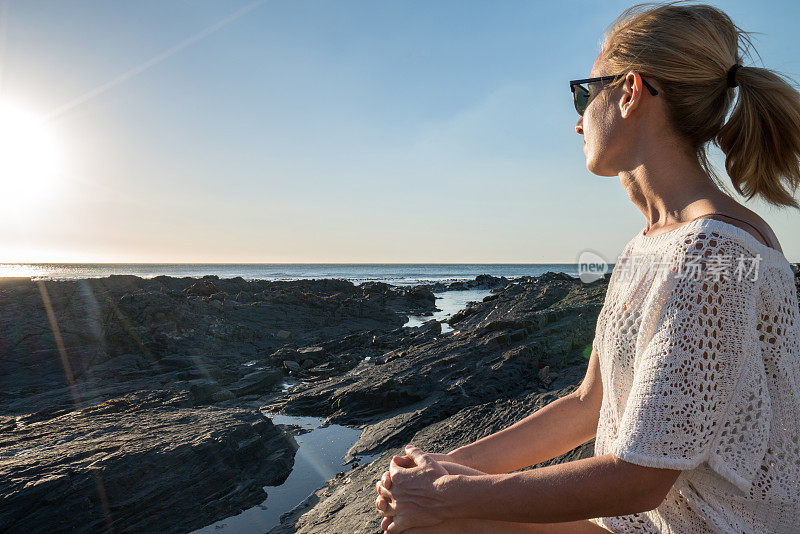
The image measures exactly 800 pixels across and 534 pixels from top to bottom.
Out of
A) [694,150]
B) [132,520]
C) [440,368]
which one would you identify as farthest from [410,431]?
[694,150]

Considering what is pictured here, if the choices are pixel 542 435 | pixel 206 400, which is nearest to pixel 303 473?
pixel 206 400

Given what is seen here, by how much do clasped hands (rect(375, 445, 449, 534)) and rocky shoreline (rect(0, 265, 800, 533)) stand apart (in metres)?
1.20

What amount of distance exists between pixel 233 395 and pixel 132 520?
306 cm

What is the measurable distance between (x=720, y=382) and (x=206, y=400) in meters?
6.03

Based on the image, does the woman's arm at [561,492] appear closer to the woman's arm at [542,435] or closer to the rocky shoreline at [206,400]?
the woman's arm at [542,435]

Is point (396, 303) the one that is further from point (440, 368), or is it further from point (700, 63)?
point (700, 63)

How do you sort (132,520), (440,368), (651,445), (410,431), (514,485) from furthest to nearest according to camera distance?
(440,368) → (410,431) → (132,520) → (514,485) → (651,445)

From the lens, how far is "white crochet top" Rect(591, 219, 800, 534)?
3.56 feet

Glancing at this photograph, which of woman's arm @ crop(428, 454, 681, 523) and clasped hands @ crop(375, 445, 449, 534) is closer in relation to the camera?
woman's arm @ crop(428, 454, 681, 523)

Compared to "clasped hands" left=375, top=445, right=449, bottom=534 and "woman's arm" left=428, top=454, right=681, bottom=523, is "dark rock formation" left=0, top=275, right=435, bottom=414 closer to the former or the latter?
"clasped hands" left=375, top=445, right=449, bottom=534

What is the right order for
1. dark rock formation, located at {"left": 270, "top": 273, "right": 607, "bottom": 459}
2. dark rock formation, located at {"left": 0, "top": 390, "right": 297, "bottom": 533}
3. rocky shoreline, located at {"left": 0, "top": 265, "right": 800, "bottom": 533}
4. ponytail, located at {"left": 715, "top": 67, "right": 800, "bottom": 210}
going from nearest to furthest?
ponytail, located at {"left": 715, "top": 67, "right": 800, "bottom": 210} < dark rock formation, located at {"left": 0, "top": 390, "right": 297, "bottom": 533} < rocky shoreline, located at {"left": 0, "top": 265, "right": 800, "bottom": 533} < dark rock formation, located at {"left": 270, "top": 273, "right": 607, "bottom": 459}

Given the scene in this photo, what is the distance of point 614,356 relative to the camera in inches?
54.3

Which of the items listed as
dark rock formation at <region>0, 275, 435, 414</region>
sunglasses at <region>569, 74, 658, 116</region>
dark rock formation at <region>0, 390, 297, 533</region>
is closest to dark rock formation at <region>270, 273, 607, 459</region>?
dark rock formation at <region>0, 390, 297, 533</region>

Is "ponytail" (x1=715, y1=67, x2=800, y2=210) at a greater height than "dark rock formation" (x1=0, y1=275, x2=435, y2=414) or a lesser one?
greater
